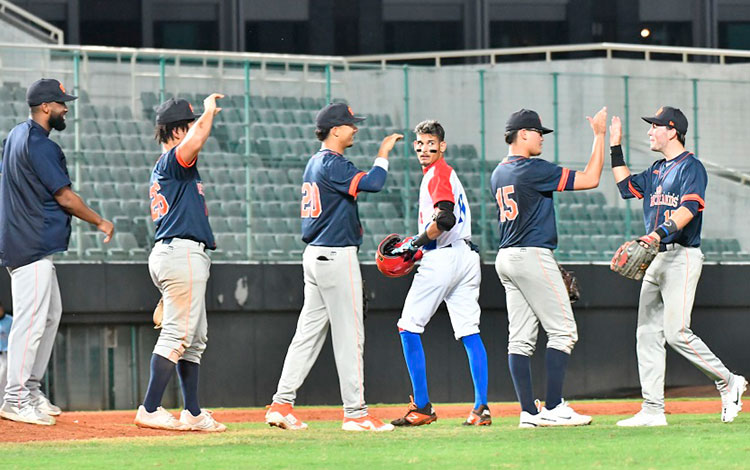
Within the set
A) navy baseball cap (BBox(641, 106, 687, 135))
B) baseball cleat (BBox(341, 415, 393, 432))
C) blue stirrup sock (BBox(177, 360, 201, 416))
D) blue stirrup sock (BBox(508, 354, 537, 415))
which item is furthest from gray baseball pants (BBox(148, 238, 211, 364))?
navy baseball cap (BBox(641, 106, 687, 135))

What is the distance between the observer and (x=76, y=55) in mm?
13938

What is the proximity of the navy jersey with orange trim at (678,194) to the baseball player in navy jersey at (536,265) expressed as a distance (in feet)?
1.71

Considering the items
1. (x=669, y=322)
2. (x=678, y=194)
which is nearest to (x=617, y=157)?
(x=678, y=194)

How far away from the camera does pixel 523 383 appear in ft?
25.8

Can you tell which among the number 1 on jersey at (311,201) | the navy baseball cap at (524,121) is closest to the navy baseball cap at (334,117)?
the number 1 on jersey at (311,201)

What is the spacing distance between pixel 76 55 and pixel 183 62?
4518mm

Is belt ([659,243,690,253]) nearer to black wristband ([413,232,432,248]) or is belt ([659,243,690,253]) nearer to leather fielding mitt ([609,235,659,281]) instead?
leather fielding mitt ([609,235,659,281])

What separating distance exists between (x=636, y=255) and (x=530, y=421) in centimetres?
126

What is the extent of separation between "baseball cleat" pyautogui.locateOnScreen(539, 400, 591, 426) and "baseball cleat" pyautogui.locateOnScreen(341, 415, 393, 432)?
0.99 meters

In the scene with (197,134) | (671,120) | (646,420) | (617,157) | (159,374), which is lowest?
(646,420)

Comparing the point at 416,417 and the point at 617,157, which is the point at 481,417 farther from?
the point at 617,157

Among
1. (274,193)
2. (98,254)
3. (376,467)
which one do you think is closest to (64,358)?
(98,254)

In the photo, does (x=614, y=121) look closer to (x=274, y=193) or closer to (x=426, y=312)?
(x=426, y=312)

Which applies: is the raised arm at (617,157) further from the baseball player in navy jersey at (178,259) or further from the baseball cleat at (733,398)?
the baseball player in navy jersey at (178,259)
